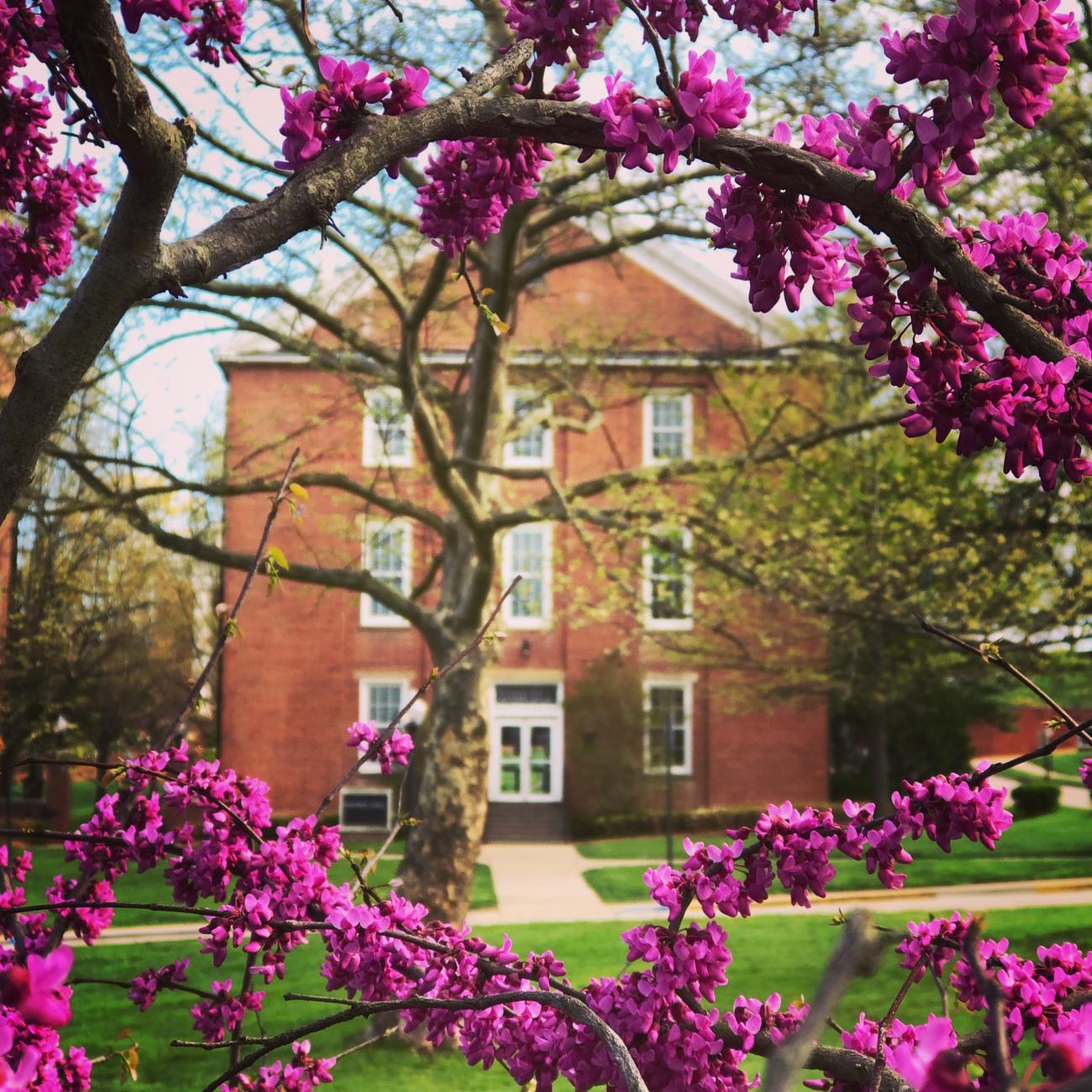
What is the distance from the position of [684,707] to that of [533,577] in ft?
16.4

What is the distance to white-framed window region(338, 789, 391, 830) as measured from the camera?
78.1 feet

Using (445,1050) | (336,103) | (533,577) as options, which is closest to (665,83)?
(336,103)

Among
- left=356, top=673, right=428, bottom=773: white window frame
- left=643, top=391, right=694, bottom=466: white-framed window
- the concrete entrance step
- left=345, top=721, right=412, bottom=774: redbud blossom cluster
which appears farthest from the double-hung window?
left=345, top=721, right=412, bottom=774: redbud blossom cluster

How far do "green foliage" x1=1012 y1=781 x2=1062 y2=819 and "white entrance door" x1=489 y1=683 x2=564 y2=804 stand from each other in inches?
434

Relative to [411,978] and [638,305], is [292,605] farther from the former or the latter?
[411,978]

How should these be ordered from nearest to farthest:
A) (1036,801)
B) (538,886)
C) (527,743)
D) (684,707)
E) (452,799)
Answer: (452,799) → (538,886) → (527,743) → (684,707) → (1036,801)

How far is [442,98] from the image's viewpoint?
1996 mm

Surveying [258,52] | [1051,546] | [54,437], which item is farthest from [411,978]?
[1051,546]

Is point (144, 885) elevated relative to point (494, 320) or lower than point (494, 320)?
lower

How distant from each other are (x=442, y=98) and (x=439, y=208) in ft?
1.91

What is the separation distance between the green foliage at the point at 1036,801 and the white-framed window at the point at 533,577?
40.0 feet

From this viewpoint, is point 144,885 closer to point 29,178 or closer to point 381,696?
point 381,696

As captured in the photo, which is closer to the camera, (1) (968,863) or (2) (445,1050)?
(2) (445,1050)

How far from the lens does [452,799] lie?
34.2 feet
